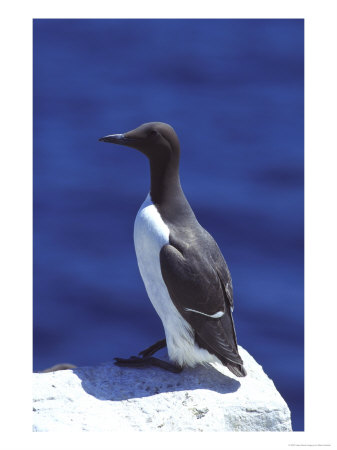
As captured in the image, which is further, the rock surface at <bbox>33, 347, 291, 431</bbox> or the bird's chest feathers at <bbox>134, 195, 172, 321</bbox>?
the bird's chest feathers at <bbox>134, 195, 172, 321</bbox>

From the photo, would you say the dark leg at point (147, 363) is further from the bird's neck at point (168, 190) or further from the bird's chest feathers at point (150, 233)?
the bird's neck at point (168, 190)

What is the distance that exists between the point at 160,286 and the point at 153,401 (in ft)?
2.65

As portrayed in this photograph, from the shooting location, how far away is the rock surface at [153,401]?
6.04m

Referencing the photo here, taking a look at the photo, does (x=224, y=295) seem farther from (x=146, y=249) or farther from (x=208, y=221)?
(x=208, y=221)

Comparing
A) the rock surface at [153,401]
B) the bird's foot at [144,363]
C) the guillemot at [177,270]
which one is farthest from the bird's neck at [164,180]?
the rock surface at [153,401]

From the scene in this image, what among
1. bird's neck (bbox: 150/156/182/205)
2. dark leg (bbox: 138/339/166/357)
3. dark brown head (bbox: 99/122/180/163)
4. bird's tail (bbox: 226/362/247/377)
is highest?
dark brown head (bbox: 99/122/180/163)

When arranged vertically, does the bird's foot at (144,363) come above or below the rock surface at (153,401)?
above

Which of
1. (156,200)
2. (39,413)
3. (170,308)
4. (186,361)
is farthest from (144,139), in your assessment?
(39,413)

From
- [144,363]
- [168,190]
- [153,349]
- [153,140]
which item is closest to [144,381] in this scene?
[144,363]

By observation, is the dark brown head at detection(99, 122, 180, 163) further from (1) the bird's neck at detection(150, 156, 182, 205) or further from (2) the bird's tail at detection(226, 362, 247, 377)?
(2) the bird's tail at detection(226, 362, 247, 377)

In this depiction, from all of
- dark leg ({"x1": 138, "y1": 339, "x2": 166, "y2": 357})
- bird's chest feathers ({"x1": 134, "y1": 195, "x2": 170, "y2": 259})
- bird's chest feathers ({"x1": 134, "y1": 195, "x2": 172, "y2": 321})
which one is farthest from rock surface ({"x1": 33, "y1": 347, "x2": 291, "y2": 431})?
bird's chest feathers ({"x1": 134, "y1": 195, "x2": 170, "y2": 259})

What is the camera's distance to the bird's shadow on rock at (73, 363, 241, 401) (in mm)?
6340

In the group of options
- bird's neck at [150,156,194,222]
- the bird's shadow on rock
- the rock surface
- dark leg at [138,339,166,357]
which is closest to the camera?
the rock surface

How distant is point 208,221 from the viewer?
476 inches
